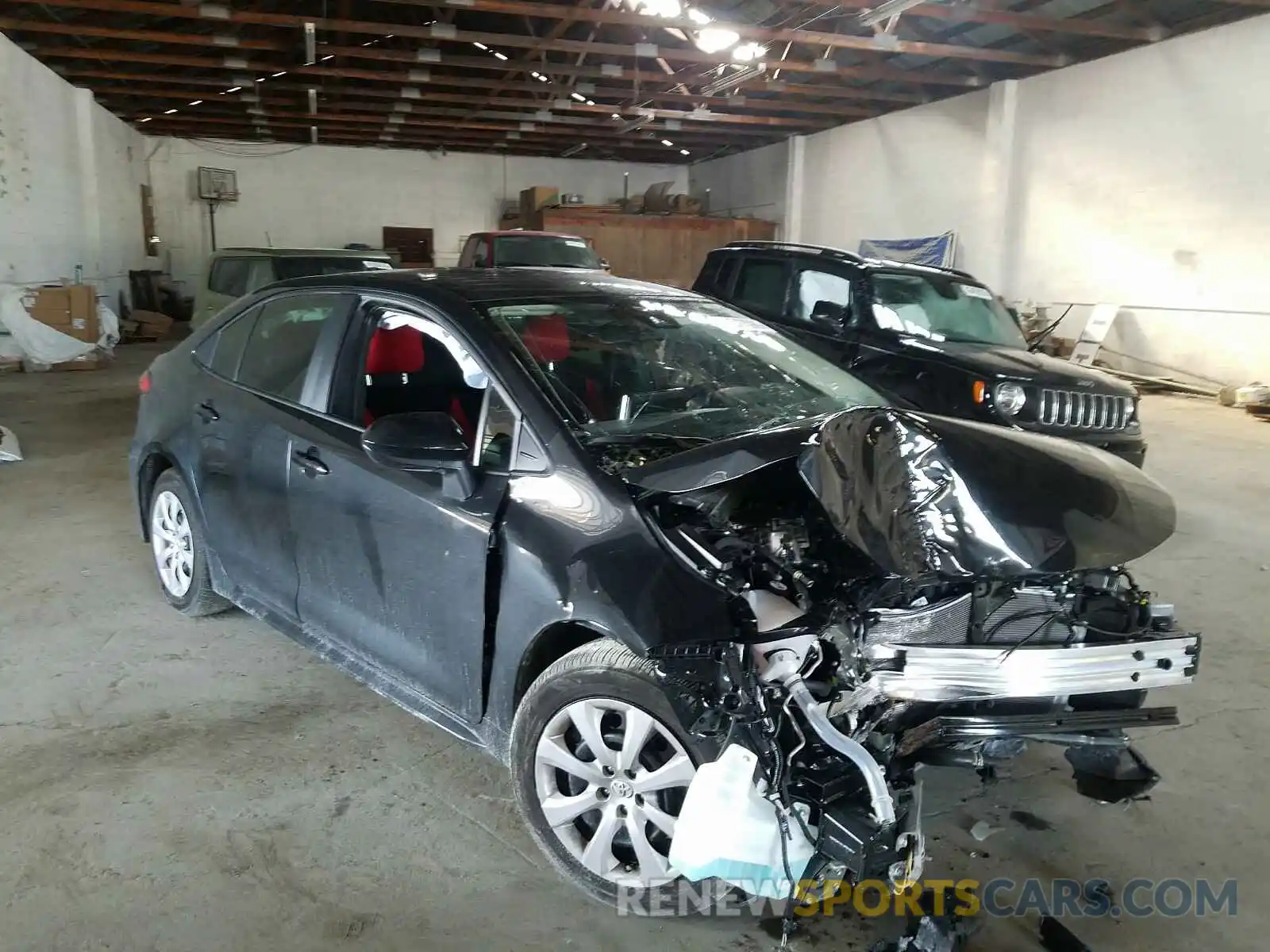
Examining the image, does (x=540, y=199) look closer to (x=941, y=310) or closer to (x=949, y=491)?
(x=941, y=310)

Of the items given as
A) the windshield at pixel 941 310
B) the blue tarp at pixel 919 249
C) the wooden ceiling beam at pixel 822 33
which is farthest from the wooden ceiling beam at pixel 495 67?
the windshield at pixel 941 310

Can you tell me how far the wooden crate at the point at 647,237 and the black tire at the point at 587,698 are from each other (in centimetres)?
1487

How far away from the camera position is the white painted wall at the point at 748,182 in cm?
2105

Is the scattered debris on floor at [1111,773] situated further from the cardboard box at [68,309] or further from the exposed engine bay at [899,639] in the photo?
the cardboard box at [68,309]

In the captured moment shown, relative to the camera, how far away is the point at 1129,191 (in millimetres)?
12633

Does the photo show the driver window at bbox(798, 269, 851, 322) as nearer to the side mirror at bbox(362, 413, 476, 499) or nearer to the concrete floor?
the concrete floor

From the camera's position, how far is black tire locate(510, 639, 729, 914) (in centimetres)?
215

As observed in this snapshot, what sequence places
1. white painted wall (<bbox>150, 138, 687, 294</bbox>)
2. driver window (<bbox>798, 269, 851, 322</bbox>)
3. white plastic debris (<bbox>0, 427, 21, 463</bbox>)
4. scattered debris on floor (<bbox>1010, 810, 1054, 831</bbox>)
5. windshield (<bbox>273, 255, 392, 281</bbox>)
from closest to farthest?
scattered debris on floor (<bbox>1010, 810, 1054, 831</bbox>)
driver window (<bbox>798, 269, 851, 322</bbox>)
white plastic debris (<bbox>0, 427, 21, 463</bbox>)
windshield (<bbox>273, 255, 392, 281</bbox>)
white painted wall (<bbox>150, 138, 687, 294</bbox>)

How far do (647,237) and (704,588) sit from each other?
52.2 ft

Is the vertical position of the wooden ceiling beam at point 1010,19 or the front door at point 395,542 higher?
the wooden ceiling beam at point 1010,19

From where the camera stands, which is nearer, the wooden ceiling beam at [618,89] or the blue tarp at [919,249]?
the wooden ceiling beam at [618,89]

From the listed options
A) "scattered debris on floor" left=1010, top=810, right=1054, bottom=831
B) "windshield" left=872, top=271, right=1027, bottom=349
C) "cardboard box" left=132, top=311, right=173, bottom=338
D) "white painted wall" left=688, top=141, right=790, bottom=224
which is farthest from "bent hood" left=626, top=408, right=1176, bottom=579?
"white painted wall" left=688, top=141, right=790, bottom=224

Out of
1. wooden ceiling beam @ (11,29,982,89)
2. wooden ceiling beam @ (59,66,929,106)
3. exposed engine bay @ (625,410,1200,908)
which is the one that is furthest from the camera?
wooden ceiling beam @ (59,66,929,106)

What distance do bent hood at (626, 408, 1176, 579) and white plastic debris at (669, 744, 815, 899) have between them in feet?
1.80
